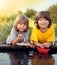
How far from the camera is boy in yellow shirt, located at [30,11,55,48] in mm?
2510

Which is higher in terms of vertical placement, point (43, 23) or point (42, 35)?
point (43, 23)

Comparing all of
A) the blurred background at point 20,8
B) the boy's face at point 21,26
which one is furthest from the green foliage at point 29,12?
the boy's face at point 21,26

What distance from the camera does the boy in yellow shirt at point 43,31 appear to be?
251cm

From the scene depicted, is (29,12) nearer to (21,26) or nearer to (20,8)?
(20,8)

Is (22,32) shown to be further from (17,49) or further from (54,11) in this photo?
(54,11)

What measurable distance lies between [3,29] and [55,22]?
0.79m

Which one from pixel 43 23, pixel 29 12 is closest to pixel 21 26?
pixel 43 23

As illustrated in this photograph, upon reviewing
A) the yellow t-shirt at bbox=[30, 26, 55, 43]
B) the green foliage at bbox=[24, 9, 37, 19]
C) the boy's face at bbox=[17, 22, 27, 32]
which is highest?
the green foliage at bbox=[24, 9, 37, 19]

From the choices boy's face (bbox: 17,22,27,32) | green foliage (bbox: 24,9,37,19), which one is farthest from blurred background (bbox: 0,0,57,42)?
boy's face (bbox: 17,22,27,32)

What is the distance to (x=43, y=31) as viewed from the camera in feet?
8.31

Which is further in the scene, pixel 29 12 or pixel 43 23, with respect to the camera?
pixel 29 12

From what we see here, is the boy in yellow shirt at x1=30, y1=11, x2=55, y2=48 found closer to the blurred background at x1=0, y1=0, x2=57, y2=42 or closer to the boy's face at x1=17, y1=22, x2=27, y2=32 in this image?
the boy's face at x1=17, y1=22, x2=27, y2=32

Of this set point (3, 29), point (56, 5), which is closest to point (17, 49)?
point (3, 29)

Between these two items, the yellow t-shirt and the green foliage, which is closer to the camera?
the yellow t-shirt
